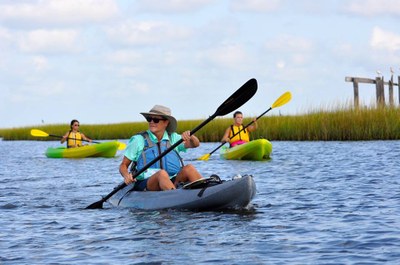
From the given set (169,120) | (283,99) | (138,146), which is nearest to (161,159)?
(138,146)

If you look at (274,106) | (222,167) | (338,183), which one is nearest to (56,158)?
(222,167)

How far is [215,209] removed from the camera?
815 centimetres

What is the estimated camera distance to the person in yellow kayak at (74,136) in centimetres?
1847

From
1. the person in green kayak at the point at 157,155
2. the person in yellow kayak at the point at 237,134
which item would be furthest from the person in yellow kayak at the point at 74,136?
the person in green kayak at the point at 157,155

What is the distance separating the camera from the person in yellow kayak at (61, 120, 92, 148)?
18.5 m

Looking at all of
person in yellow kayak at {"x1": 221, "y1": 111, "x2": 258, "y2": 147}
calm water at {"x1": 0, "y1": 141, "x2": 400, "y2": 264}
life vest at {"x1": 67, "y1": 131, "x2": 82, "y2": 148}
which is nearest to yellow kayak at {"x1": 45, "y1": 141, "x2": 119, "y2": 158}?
life vest at {"x1": 67, "y1": 131, "x2": 82, "y2": 148}

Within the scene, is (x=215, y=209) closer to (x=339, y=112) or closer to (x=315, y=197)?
(x=315, y=197)

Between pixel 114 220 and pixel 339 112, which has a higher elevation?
pixel 339 112

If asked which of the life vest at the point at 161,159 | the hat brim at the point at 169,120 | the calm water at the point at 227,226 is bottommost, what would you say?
the calm water at the point at 227,226

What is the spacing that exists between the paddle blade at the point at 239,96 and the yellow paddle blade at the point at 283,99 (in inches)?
163

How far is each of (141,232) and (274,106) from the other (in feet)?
20.0

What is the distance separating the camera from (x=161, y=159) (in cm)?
849

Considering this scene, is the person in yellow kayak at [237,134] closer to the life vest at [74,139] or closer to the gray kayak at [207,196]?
the life vest at [74,139]

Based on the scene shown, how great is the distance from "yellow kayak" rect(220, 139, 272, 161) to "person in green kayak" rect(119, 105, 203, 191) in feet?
24.7
